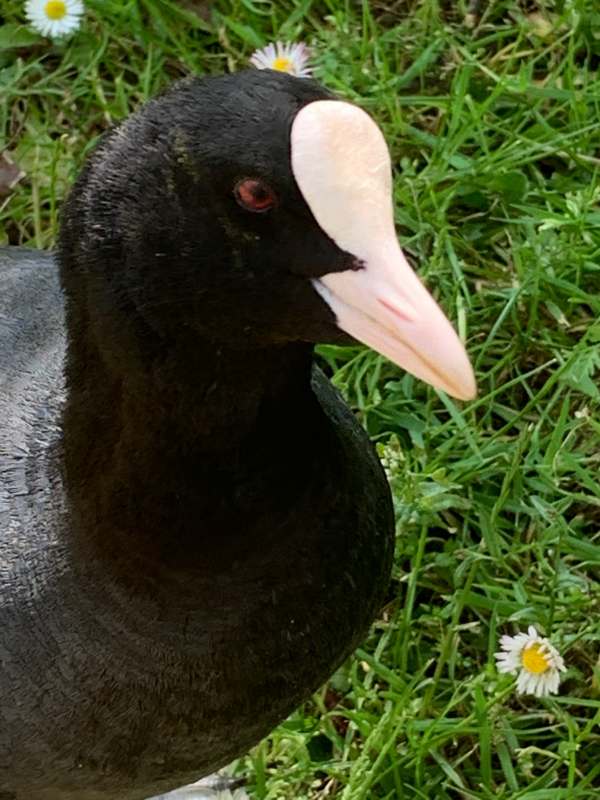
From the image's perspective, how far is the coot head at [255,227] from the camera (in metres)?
0.96

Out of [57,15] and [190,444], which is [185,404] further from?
[57,15]

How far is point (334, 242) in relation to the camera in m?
0.98

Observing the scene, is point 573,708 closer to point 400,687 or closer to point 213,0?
point 400,687

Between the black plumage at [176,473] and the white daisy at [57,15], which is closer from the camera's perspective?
the black plumage at [176,473]

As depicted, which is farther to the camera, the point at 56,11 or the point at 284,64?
the point at 56,11

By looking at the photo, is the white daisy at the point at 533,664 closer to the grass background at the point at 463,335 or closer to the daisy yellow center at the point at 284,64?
the grass background at the point at 463,335

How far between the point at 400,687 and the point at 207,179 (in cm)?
92

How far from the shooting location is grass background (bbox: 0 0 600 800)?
1721 mm

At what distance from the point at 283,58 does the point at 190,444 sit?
100cm

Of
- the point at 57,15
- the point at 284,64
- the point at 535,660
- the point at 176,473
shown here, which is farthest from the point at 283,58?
the point at 176,473

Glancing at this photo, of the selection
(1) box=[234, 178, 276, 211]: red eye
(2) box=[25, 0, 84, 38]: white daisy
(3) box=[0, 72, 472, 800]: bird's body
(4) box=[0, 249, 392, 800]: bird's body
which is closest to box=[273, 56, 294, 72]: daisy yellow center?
(2) box=[25, 0, 84, 38]: white daisy

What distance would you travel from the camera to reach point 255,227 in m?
0.99

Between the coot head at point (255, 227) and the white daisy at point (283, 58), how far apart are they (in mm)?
984

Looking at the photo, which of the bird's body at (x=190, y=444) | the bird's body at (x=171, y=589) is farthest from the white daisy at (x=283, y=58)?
the bird's body at (x=171, y=589)
